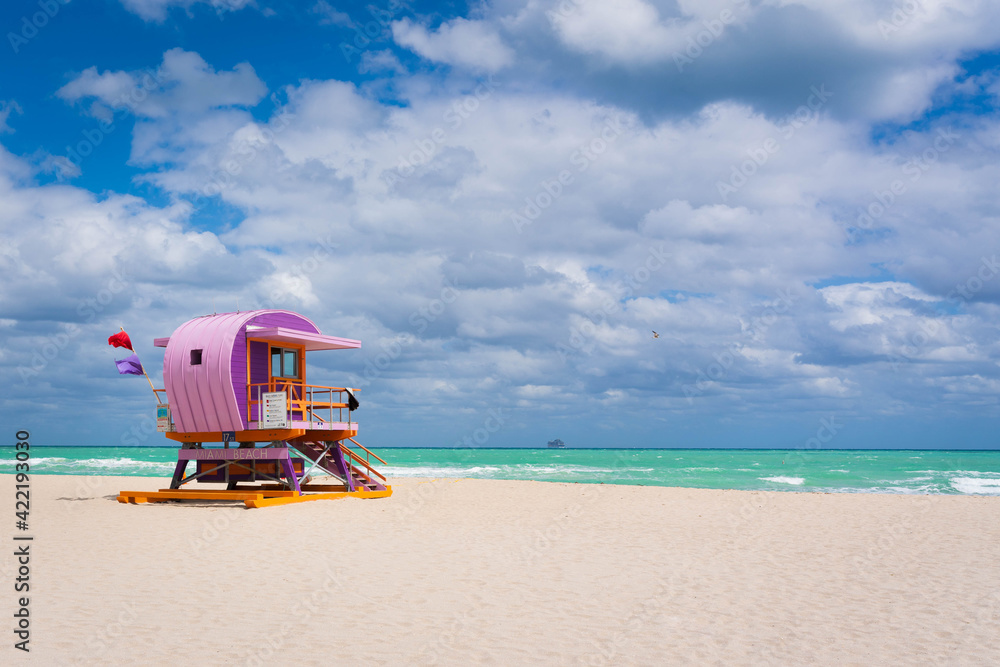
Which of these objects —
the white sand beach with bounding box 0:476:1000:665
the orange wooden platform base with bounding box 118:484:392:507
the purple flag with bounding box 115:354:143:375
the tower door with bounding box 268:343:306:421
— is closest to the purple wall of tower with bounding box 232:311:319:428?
the tower door with bounding box 268:343:306:421

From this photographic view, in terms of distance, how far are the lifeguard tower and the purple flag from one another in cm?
74

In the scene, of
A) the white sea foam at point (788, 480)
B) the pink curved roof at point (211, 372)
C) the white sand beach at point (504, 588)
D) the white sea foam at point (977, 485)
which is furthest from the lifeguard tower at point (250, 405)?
the white sea foam at point (977, 485)

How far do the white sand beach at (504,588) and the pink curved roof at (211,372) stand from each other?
2.24 meters

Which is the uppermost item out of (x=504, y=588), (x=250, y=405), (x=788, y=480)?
(x=250, y=405)

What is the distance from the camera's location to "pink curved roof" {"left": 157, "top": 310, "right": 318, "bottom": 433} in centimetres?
1720

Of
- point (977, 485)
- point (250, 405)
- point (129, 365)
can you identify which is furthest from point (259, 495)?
point (977, 485)

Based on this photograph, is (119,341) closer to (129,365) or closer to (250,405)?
(129,365)

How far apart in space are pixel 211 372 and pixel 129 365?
10.9 ft

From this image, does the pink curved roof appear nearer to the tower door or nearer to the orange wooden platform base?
→ the tower door

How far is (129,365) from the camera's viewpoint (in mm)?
19047

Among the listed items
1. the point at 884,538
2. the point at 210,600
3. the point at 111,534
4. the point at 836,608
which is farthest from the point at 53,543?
the point at 884,538

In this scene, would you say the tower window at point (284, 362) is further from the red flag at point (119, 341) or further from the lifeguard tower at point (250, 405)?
the red flag at point (119, 341)

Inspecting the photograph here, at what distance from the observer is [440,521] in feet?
49.3

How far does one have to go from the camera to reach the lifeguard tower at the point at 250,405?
17.3 metres
